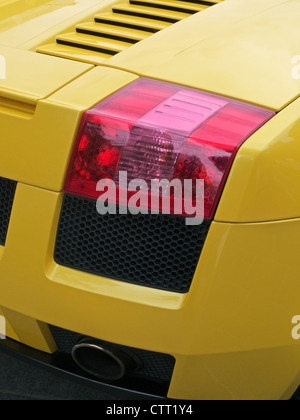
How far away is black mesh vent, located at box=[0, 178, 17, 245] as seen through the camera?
1.88 m

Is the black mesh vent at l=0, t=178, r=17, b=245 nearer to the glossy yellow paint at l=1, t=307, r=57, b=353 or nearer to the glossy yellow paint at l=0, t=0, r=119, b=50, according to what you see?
the glossy yellow paint at l=1, t=307, r=57, b=353

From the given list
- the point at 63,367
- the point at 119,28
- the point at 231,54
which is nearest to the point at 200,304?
the point at 63,367

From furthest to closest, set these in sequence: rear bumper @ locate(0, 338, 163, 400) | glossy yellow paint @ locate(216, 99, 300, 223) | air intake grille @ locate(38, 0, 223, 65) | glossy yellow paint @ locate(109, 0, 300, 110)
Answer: air intake grille @ locate(38, 0, 223, 65) → rear bumper @ locate(0, 338, 163, 400) → glossy yellow paint @ locate(109, 0, 300, 110) → glossy yellow paint @ locate(216, 99, 300, 223)

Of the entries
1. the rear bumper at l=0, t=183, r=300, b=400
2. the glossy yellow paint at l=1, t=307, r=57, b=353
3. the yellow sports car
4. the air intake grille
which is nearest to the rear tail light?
the yellow sports car

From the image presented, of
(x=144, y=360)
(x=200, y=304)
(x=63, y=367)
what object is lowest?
(x=63, y=367)

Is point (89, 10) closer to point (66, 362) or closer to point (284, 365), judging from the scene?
point (66, 362)

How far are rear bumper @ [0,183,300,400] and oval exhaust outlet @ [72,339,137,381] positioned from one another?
77 millimetres

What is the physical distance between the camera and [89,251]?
5.99ft

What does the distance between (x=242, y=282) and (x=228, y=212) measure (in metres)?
0.18

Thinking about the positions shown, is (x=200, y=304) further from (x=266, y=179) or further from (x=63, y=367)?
(x=63, y=367)

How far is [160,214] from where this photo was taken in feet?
5.65

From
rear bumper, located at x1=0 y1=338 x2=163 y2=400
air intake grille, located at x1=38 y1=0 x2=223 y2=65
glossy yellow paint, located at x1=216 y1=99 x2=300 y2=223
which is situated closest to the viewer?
glossy yellow paint, located at x1=216 y1=99 x2=300 y2=223

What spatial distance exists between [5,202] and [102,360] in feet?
1.68

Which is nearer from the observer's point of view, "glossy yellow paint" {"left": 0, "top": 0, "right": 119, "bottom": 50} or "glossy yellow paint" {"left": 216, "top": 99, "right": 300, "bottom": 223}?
"glossy yellow paint" {"left": 216, "top": 99, "right": 300, "bottom": 223}
